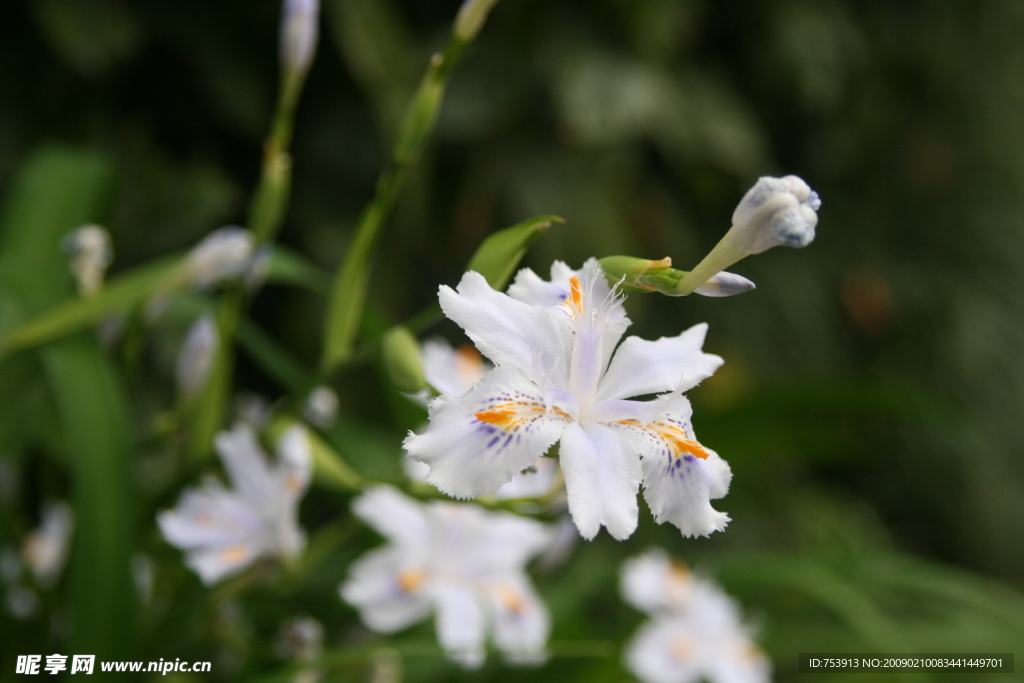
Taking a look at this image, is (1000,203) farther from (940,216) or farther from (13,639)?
(13,639)

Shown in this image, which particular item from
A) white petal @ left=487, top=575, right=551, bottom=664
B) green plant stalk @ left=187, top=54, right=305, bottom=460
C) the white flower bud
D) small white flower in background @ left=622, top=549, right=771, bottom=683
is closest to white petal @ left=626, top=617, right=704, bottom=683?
small white flower in background @ left=622, top=549, right=771, bottom=683

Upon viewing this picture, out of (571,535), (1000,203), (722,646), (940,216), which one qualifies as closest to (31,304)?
(571,535)

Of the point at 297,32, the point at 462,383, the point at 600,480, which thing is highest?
the point at 297,32

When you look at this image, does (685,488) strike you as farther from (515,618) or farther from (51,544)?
(51,544)

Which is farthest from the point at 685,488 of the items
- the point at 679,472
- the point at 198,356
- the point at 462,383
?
the point at 198,356

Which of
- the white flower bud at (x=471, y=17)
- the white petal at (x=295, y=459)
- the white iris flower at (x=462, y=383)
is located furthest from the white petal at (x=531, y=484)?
the white flower bud at (x=471, y=17)
